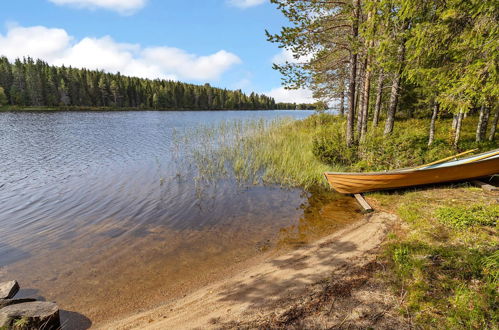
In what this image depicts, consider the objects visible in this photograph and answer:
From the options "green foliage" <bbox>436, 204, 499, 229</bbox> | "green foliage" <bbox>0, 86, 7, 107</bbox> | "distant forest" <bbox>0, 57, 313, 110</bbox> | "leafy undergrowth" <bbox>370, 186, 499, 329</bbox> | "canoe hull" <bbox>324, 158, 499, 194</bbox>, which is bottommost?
"leafy undergrowth" <bbox>370, 186, 499, 329</bbox>

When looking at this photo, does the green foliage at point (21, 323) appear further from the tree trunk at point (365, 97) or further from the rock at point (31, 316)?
the tree trunk at point (365, 97)

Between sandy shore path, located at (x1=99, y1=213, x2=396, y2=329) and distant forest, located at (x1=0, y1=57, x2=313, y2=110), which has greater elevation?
distant forest, located at (x1=0, y1=57, x2=313, y2=110)

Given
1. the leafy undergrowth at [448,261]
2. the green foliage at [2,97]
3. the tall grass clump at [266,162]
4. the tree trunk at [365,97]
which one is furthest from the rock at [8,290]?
the green foliage at [2,97]

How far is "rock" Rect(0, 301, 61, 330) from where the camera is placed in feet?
11.2

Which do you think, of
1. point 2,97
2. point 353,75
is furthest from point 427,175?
point 2,97

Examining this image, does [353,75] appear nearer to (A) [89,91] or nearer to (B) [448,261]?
(B) [448,261]

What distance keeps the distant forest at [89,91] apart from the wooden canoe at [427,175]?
93138 millimetres

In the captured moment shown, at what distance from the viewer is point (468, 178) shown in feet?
26.5

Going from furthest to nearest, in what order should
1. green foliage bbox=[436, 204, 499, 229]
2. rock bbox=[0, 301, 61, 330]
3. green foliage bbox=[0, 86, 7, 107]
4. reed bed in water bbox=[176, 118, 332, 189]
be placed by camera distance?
green foliage bbox=[0, 86, 7, 107] < reed bed in water bbox=[176, 118, 332, 189] < green foliage bbox=[436, 204, 499, 229] < rock bbox=[0, 301, 61, 330]

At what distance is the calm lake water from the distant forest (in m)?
82.0

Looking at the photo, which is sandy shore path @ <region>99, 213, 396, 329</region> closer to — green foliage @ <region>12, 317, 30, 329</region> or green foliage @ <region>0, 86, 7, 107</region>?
green foliage @ <region>12, 317, 30, 329</region>

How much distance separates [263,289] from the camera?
4.30m

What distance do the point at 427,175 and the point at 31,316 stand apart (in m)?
10.2

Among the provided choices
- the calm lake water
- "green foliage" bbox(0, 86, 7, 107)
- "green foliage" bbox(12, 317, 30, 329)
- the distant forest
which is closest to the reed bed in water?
the calm lake water
